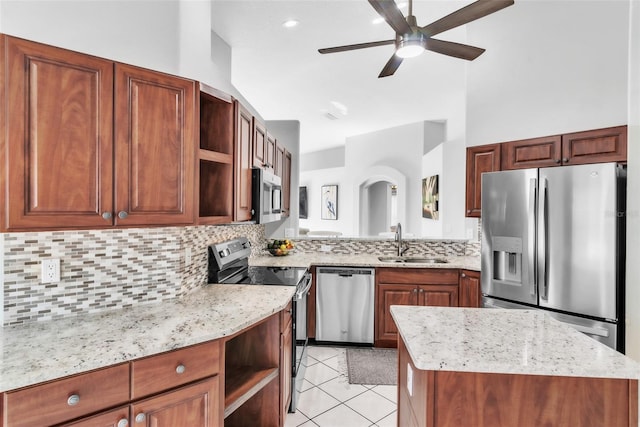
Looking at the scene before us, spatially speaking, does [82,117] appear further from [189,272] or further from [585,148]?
[585,148]

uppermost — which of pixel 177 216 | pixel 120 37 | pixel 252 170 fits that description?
pixel 120 37

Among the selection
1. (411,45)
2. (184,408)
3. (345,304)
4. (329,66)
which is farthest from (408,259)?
(184,408)

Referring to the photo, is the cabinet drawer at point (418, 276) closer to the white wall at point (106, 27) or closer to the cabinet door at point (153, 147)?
the cabinet door at point (153, 147)

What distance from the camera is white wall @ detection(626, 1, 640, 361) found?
1.74 m

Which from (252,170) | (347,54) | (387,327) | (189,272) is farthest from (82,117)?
(387,327)

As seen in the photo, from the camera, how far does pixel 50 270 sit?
1530 mm

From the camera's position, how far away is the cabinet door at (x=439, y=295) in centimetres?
331

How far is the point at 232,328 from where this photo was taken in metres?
1.51

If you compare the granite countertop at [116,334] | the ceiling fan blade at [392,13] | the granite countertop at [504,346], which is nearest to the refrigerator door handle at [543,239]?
the granite countertop at [504,346]

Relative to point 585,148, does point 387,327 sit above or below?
below

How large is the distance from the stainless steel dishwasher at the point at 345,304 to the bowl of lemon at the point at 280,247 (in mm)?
585

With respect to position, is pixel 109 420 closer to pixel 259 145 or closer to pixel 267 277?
pixel 267 277

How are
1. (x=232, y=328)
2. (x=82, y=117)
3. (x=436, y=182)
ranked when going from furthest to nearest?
(x=436, y=182) < (x=232, y=328) < (x=82, y=117)

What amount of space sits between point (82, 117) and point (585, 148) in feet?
10.7
